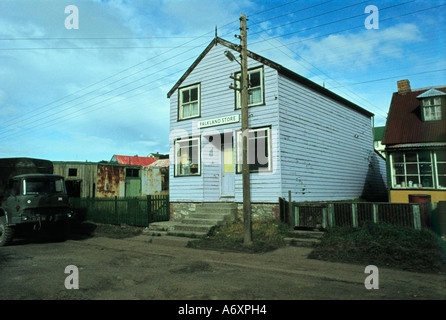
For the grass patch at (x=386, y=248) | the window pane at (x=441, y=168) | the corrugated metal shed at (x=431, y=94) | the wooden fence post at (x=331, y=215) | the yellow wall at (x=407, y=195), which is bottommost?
the grass patch at (x=386, y=248)

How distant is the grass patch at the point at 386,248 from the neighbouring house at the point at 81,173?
22.0m

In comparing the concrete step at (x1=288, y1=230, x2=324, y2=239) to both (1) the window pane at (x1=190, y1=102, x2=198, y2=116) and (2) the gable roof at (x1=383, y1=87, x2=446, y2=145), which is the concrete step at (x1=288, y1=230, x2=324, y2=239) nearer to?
(2) the gable roof at (x1=383, y1=87, x2=446, y2=145)

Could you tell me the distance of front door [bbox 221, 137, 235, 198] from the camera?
46.8 ft

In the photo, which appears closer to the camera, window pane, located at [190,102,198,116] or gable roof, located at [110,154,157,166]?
window pane, located at [190,102,198,116]

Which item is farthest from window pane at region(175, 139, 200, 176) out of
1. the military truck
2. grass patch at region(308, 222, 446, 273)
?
grass patch at region(308, 222, 446, 273)

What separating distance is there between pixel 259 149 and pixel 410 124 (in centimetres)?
833

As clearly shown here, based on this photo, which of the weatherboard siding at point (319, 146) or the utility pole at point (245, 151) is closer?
the utility pole at point (245, 151)

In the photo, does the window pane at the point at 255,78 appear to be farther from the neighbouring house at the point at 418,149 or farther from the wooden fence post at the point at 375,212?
the neighbouring house at the point at 418,149

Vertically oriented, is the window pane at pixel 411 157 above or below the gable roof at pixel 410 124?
below

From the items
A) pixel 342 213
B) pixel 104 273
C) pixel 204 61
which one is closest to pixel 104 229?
pixel 104 273

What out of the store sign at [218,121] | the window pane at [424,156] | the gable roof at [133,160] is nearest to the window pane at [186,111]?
the store sign at [218,121]

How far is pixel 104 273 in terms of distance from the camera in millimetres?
7020

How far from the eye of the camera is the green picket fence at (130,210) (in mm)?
14523

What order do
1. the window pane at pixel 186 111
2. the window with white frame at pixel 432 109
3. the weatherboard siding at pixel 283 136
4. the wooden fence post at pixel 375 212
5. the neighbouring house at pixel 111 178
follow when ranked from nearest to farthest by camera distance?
the wooden fence post at pixel 375 212
the weatherboard siding at pixel 283 136
the window with white frame at pixel 432 109
the window pane at pixel 186 111
the neighbouring house at pixel 111 178
